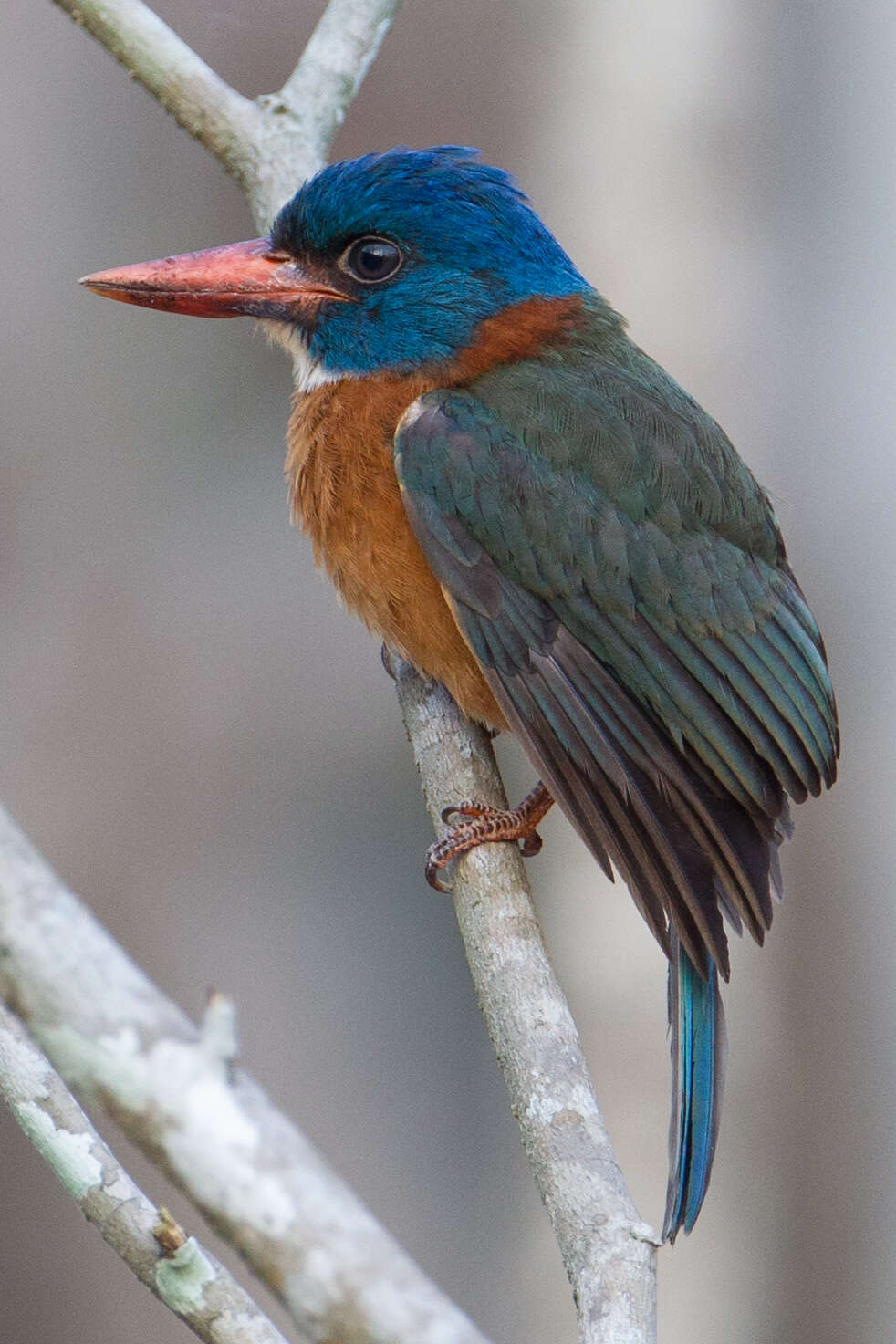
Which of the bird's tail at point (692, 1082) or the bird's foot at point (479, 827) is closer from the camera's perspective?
the bird's tail at point (692, 1082)

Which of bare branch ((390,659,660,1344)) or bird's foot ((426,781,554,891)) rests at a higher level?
bird's foot ((426,781,554,891))

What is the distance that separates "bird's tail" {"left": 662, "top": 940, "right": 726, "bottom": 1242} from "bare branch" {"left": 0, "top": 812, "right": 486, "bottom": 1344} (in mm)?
1089

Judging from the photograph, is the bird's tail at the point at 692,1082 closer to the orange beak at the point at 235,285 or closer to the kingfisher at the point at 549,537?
the kingfisher at the point at 549,537

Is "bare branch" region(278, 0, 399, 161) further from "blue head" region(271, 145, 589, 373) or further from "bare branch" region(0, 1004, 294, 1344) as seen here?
"bare branch" region(0, 1004, 294, 1344)

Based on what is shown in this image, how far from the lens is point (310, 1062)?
9.42ft

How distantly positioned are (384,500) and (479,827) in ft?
1.47

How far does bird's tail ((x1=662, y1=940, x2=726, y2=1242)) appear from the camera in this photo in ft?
5.56

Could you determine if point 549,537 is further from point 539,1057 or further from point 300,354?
point 539,1057

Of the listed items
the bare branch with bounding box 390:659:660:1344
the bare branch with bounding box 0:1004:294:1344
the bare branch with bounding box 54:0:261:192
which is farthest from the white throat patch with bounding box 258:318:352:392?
the bare branch with bounding box 0:1004:294:1344

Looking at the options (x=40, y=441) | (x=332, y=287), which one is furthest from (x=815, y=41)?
(x=40, y=441)

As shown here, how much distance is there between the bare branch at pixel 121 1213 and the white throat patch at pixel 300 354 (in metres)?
1.11

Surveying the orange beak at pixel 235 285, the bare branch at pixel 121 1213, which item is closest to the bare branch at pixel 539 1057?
the bare branch at pixel 121 1213

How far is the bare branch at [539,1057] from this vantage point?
120 cm

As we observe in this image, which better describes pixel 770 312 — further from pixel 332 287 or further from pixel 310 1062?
pixel 310 1062
